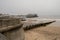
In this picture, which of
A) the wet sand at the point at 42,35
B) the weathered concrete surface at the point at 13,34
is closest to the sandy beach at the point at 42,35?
the wet sand at the point at 42,35

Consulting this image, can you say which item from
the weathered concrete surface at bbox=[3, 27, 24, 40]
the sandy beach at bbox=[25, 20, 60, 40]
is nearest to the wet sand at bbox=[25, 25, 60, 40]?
the sandy beach at bbox=[25, 20, 60, 40]

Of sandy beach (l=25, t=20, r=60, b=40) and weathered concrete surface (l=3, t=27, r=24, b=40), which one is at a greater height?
weathered concrete surface (l=3, t=27, r=24, b=40)

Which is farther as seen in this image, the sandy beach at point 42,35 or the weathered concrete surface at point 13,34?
the sandy beach at point 42,35

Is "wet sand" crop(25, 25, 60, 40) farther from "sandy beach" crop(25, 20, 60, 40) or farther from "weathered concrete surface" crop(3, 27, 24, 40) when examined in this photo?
"weathered concrete surface" crop(3, 27, 24, 40)

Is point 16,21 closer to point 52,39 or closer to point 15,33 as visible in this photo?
point 15,33

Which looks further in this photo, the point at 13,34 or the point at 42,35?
the point at 42,35

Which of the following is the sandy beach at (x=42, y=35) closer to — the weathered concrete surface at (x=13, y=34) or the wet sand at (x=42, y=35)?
the wet sand at (x=42, y=35)

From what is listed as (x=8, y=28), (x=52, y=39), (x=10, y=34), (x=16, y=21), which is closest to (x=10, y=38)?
(x=10, y=34)

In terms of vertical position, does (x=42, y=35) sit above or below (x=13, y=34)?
below

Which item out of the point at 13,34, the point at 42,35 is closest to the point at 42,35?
the point at 42,35

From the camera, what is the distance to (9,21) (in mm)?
3512

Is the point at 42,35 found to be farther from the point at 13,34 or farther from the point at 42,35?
the point at 13,34

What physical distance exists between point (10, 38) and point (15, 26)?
0.92 feet

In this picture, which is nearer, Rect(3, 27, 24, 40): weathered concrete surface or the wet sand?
Rect(3, 27, 24, 40): weathered concrete surface
